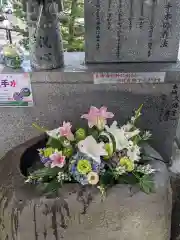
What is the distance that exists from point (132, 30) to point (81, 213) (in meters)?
0.72

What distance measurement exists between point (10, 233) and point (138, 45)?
2.80 ft

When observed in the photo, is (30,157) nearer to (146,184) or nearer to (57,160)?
(57,160)

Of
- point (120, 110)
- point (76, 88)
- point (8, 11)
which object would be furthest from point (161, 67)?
point (8, 11)

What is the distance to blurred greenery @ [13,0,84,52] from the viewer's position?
167 centimetres

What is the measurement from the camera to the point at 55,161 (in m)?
0.95

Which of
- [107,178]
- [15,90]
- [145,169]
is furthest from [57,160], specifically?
[15,90]

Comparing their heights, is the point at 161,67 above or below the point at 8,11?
below

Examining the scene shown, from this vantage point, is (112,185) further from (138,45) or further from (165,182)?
(138,45)

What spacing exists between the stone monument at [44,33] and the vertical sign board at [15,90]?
0.08m

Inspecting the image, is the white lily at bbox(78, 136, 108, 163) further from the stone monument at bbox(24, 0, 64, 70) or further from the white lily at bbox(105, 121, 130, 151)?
the stone monument at bbox(24, 0, 64, 70)

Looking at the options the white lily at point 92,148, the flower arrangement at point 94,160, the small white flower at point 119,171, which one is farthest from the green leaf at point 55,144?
the small white flower at point 119,171

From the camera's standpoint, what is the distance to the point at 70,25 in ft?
5.72

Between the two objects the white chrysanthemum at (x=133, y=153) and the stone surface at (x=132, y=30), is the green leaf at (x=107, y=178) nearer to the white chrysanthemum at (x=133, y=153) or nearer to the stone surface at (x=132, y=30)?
the white chrysanthemum at (x=133, y=153)

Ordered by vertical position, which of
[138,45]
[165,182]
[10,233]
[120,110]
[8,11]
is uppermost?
[8,11]
